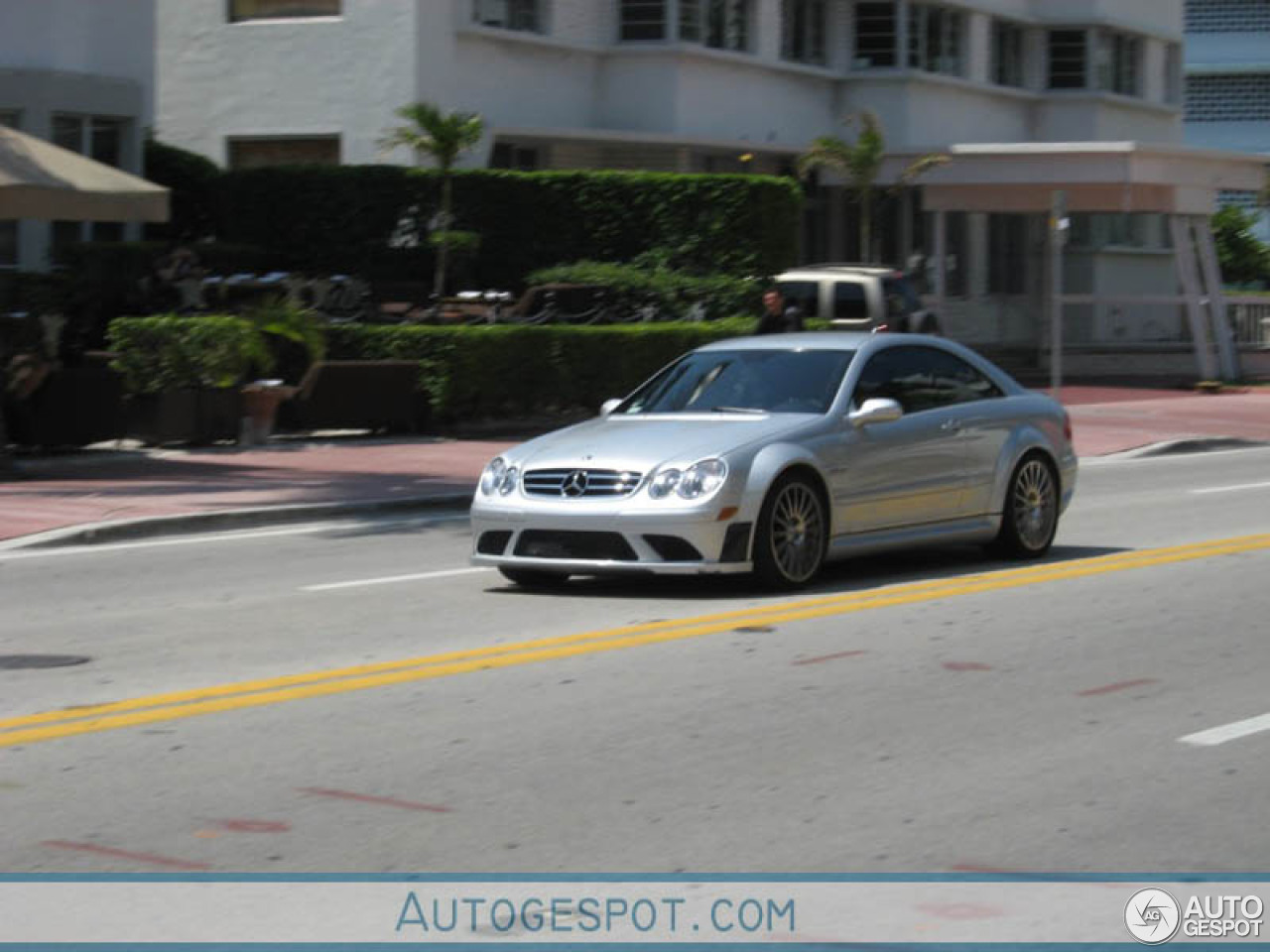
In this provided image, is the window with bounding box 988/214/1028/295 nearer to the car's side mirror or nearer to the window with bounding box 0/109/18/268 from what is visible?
the window with bounding box 0/109/18/268

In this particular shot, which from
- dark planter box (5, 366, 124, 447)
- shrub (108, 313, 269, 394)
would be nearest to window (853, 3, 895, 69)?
shrub (108, 313, 269, 394)

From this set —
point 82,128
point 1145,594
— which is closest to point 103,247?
point 82,128

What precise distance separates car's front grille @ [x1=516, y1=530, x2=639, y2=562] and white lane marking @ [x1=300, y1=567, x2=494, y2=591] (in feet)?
4.75

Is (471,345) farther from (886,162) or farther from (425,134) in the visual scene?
(886,162)

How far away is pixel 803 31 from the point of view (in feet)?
133

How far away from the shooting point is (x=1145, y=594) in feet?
40.7

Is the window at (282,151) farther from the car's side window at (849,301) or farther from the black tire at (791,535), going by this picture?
the black tire at (791,535)

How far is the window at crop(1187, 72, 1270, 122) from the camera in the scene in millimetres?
67562

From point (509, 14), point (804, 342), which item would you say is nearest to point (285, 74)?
point (509, 14)

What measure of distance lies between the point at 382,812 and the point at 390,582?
635 cm

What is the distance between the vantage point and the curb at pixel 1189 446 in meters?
26.3

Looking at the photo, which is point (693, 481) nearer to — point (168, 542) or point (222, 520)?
point (168, 542)

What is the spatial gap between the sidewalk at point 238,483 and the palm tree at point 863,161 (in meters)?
11.0

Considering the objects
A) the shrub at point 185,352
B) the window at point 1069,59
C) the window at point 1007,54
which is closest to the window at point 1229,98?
the window at point 1069,59
